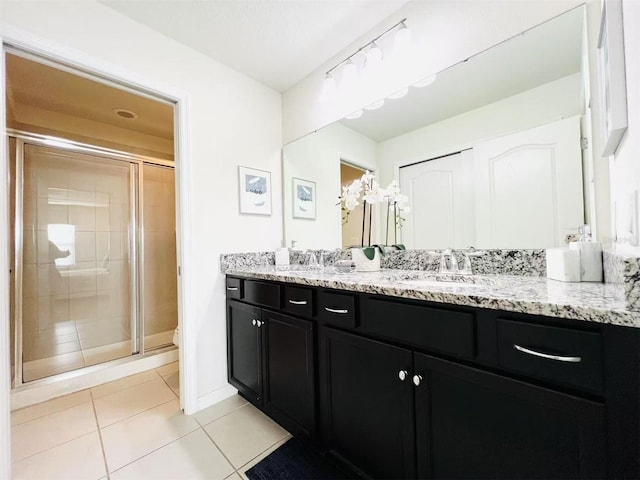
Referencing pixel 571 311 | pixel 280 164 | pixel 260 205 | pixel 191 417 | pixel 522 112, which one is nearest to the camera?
pixel 571 311

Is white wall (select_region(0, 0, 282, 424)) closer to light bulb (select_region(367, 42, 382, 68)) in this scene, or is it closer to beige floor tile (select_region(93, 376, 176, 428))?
beige floor tile (select_region(93, 376, 176, 428))

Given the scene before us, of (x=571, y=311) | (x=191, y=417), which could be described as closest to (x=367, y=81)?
(x=571, y=311)

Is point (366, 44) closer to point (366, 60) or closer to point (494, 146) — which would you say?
point (366, 60)

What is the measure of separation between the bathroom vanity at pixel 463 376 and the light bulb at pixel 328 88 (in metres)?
1.37

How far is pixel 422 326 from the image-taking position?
0.89m

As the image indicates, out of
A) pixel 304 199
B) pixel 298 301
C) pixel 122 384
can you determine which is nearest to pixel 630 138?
pixel 298 301

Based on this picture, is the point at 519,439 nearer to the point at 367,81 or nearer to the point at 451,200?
the point at 451,200

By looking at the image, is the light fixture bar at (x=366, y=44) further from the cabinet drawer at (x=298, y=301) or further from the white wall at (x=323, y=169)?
the cabinet drawer at (x=298, y=301)

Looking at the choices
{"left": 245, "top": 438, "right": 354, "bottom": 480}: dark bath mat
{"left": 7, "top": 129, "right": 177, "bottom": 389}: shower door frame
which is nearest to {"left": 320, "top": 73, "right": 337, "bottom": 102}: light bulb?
{"left": 7, "top": 129, "right": 177, "bottom": 389}: shower door frame

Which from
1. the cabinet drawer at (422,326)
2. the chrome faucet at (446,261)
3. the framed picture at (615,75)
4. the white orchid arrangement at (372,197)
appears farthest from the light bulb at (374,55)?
the cabinet drawer at (422,326)

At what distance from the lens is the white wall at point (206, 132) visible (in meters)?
1.43

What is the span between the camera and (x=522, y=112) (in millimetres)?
1221

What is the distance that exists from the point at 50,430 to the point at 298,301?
168 cm

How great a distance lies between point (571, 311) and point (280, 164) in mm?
2103
